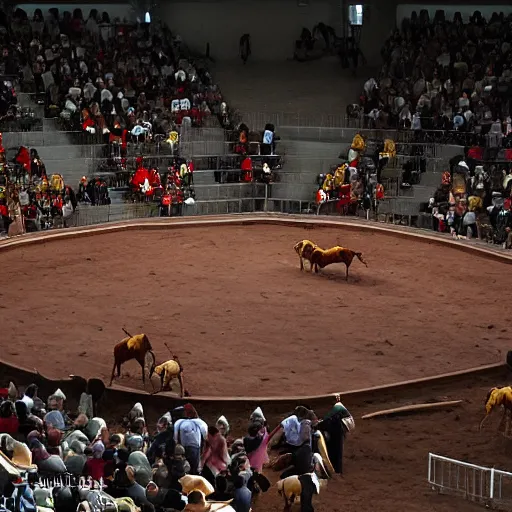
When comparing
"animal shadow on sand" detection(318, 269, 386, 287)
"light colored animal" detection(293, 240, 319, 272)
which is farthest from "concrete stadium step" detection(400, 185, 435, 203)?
"light colored animal" detection(293, 240, 319, 272)

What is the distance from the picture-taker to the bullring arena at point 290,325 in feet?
54.5

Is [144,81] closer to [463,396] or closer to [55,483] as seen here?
[463,396]

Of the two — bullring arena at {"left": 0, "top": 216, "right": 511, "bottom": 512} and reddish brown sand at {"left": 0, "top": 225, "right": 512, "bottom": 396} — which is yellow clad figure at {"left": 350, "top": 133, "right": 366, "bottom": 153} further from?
reddish brown sand at {"left": 0, "top": 225, "right": 512, "bottom": 396}

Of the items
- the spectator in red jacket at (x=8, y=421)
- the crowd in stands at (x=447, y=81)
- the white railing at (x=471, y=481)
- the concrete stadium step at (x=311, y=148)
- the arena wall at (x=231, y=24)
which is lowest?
the white railing at (x=471, y=481)

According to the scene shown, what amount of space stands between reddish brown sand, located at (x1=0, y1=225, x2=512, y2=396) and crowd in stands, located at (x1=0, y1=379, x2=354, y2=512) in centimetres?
239

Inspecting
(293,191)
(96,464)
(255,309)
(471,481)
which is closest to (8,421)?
(96,464)

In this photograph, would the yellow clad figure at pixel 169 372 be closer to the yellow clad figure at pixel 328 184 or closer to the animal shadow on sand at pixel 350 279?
the animal shadow on sand at pixel 350 279

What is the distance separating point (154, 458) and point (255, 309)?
7.60 meters

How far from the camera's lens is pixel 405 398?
709 inches

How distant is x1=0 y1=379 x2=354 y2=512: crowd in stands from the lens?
12680 millimetres

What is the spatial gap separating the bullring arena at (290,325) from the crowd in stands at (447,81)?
4850mm

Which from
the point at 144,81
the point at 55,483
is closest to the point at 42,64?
the point at 144,81

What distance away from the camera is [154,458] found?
14.6 m

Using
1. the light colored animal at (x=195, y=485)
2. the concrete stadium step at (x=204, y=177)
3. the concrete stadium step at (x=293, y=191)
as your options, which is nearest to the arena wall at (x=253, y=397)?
the light colored animal at (x=195, y=485)
